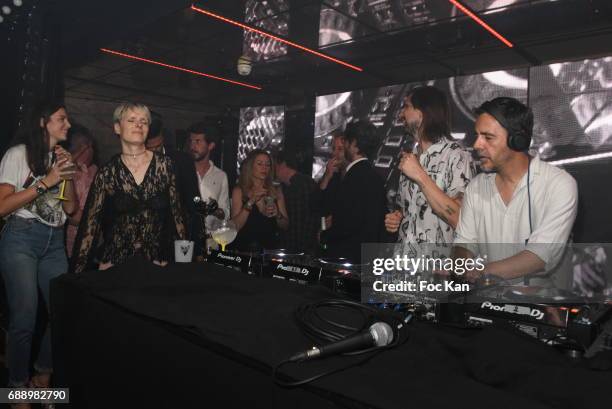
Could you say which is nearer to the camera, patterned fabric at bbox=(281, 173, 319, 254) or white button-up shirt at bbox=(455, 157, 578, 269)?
white button-up shirt at bbox=(455, 157, 578, 269)

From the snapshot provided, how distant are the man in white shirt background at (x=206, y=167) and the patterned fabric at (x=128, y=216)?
1338mm

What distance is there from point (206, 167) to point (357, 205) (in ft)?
5.10

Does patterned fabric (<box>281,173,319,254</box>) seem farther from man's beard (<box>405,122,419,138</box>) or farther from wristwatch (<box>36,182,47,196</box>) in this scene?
wristwatch (<box>36,182,47,196</box>)

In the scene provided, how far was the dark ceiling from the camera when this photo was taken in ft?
12.9

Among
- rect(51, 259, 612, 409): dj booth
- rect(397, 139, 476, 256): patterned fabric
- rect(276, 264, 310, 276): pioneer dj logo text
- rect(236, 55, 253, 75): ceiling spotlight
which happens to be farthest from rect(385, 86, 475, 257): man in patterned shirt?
rect(236, 55, 253, 75): ceiling spotlight

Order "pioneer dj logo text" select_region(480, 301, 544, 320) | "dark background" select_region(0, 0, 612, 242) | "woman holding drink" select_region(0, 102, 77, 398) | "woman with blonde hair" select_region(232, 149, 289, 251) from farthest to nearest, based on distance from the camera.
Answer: "dark background" select_region(0, 0, 612, 242) → "woman with blonde hair" select_region(232, 149, 289, 251) → "woman holding drink" select_region(0, 102, 77, 398) → "pioneer dj logo text" select_region(480, 301, 544, 320)

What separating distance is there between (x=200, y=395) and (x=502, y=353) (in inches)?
22.8

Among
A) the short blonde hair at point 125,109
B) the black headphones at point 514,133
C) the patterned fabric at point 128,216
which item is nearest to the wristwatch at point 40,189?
the patterned fabric at point 128,216

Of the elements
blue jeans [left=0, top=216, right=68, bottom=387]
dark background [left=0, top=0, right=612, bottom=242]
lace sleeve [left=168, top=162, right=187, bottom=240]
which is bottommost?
blue jeans [left=0, top=216, right=68, bottom=387]

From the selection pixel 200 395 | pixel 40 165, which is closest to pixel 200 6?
pixel 40 165

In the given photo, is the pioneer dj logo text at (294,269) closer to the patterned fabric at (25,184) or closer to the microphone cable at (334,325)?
the microphone cable at (334,325)

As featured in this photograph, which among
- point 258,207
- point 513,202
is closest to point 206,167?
point 258,207

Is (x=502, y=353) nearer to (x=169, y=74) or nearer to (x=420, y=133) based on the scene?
(x=420, y=133)

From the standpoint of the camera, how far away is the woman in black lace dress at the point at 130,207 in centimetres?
216
